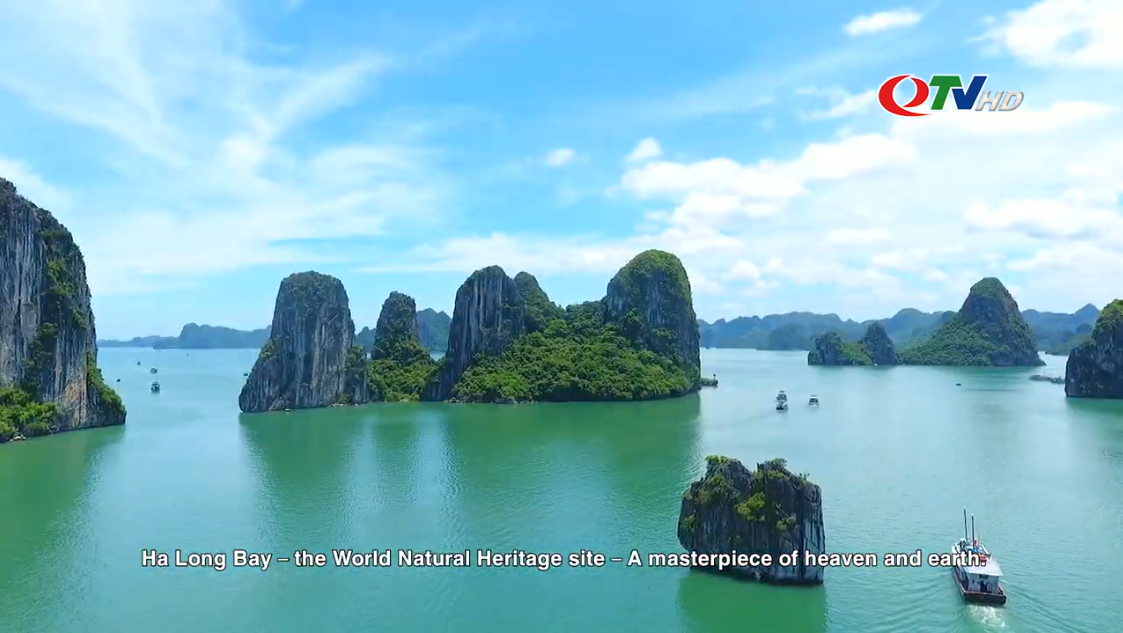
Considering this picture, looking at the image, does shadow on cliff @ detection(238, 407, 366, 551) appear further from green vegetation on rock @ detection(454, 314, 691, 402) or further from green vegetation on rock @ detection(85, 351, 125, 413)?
green vegetation on rock @ detection(454, 314, 691, 402)

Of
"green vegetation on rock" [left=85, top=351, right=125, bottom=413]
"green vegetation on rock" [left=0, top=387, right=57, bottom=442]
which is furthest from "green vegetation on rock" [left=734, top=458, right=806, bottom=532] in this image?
"green vegetation on rock" [left=85, top=351, right=125, bottom=413]

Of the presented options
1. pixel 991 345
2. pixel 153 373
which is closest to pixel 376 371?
pixel 153 373

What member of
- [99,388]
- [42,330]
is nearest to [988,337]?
[99,388]

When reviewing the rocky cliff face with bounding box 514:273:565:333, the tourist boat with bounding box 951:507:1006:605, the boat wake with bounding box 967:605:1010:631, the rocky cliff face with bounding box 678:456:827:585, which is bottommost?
the boat wake with bounding box 967:605:1010:631

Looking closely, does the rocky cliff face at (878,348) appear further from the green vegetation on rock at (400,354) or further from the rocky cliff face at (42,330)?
the rocky cliff face at (42,330)

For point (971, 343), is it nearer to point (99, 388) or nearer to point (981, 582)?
point (981, 582)

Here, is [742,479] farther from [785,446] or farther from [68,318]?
[68,318]
